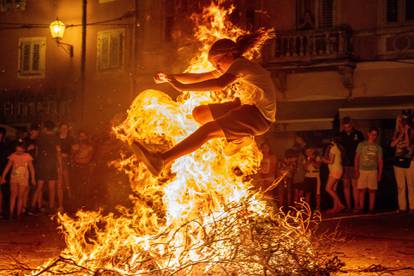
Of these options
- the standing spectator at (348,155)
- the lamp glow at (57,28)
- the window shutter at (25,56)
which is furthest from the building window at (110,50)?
the standing spectator at (348,155)

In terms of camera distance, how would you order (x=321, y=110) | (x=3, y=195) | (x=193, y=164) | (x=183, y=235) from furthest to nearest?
(x=321, y=110), (x=3, y=195), (x=193, y=164), (x=183, y=235)

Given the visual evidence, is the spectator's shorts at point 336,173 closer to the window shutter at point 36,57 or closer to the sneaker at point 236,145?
the sneaker at point 236,145

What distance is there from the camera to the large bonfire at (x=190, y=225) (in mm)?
4547

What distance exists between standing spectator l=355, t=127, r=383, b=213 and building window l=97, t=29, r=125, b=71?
14.4 m

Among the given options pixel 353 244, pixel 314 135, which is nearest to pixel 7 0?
pixel 314 135

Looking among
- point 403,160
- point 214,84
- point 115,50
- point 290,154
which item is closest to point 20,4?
point 115,50

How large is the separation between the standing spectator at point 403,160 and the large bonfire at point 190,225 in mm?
5966

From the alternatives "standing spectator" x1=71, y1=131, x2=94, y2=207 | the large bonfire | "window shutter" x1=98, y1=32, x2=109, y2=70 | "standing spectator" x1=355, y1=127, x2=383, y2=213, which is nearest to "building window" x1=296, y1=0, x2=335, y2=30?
"standing spectator" x1=355, y1=127, x2=383, y2=213

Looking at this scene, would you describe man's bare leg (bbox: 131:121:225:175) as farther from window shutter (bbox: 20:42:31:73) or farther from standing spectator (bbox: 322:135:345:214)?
window shutter (bbox: 20:42:31:73)

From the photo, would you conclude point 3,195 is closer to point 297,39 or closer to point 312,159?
point 312,159

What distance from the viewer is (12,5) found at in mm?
27156

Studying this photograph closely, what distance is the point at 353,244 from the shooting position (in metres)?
7.29

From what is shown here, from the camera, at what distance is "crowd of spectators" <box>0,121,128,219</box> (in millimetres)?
11492

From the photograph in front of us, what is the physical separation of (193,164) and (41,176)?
792 cm
